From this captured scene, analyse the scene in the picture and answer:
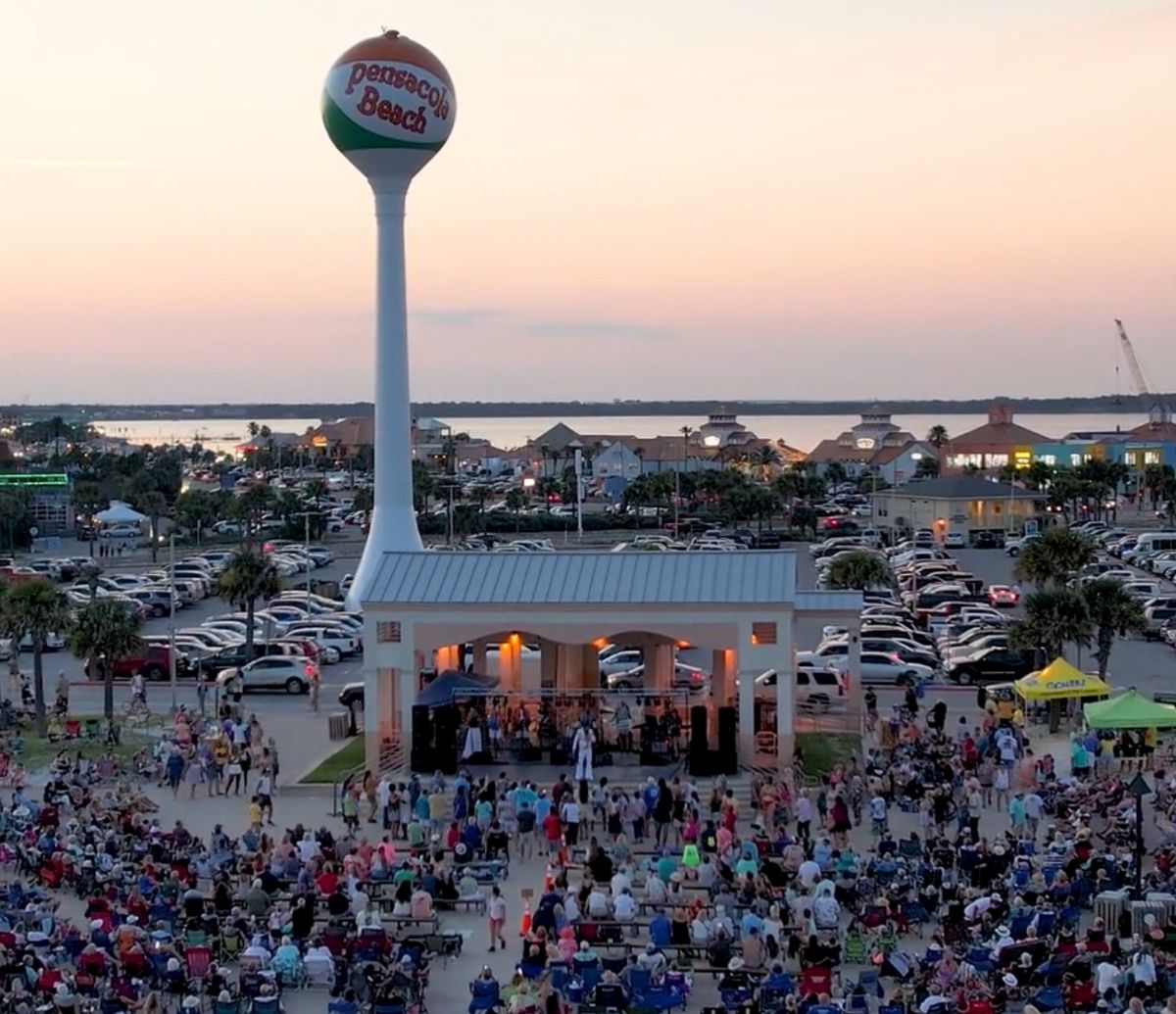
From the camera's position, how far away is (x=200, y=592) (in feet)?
171

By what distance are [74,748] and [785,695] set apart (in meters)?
12.6

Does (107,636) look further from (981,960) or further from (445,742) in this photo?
(981,960)

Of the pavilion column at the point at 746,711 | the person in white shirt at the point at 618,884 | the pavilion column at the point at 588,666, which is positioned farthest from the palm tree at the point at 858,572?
the person in white shirt at the point at 618,884

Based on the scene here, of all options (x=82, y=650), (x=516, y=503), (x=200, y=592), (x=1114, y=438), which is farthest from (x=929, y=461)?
(x=82, y=650)

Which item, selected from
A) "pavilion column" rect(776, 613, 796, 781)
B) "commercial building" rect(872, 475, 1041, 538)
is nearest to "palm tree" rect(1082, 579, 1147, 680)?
"pavilion column" rect(776, 613, 796, 781)

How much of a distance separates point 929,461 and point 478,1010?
84.6 meters

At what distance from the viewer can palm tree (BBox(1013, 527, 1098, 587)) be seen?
36344mm

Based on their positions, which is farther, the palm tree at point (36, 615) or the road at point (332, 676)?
the road at point (332, 676)

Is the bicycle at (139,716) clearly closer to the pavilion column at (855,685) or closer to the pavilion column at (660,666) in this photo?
the pavilion column at (660,666)

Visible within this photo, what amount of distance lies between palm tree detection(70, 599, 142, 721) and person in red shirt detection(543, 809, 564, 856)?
11.5 metres

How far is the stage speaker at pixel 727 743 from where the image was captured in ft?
82.8

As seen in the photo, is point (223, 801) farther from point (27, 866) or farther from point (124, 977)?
point (124, 977)

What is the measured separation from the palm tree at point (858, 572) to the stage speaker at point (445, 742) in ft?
61.1

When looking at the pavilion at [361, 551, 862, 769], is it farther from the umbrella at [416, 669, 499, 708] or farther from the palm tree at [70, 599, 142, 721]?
the palm tree at [70, 599, 142, 721]
